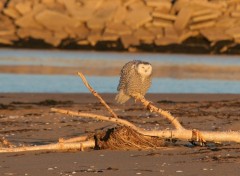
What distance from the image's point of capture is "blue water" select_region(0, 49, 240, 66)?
1200 inches

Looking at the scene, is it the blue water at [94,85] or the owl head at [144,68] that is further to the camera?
the blue water at [94,85]

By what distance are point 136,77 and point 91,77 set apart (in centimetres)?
1298

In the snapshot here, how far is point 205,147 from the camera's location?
37.8ft

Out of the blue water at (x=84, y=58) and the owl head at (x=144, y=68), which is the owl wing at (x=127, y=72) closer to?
the owl head at (x=144, y=68)

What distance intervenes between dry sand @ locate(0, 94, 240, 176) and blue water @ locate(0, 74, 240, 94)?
1.32 meters

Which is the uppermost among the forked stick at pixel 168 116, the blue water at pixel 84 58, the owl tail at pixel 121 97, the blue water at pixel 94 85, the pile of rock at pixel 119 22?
the pile of rock at pixel 119 22

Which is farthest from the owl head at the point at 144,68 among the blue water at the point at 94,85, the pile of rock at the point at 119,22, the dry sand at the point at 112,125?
the pile of rock at the point at 119,22

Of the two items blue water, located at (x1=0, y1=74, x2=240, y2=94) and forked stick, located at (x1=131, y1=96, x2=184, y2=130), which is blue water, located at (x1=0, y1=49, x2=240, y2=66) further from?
forked stick, located at (x1=131, y1=96, x2=184, y2=130)

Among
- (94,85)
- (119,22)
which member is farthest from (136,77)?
(119,22)

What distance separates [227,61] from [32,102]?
568 inches

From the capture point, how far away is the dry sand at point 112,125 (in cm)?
→ 998

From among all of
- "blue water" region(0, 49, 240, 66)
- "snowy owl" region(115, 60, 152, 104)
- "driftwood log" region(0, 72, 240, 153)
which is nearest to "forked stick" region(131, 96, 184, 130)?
"driftwood log" region(0, 72, 240, 153)

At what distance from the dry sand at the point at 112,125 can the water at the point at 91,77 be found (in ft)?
5.54

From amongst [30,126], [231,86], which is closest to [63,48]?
[231,86]
